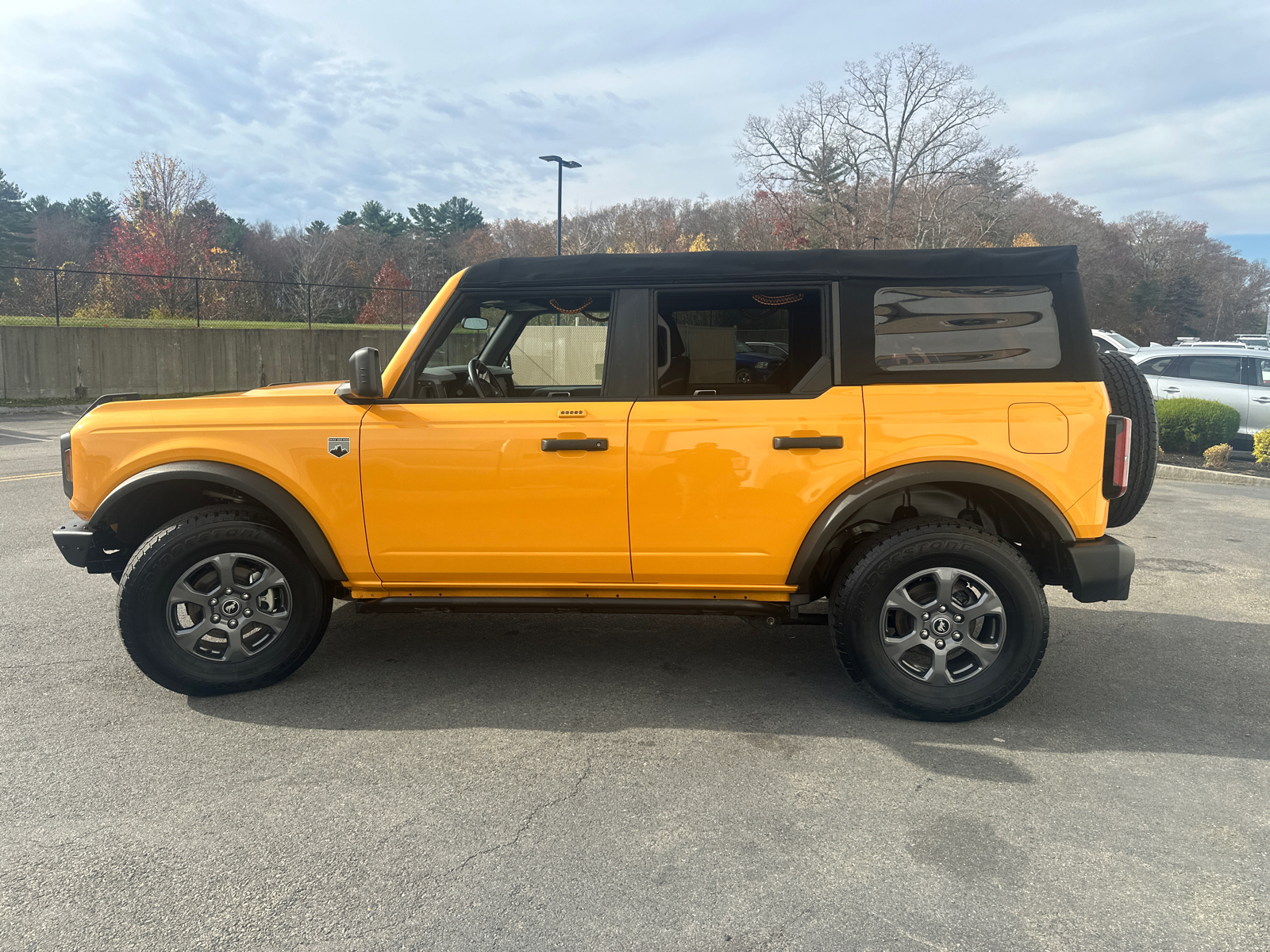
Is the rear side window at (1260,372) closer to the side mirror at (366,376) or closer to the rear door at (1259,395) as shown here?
the rear door at (1259,395)

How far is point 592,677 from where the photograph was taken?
413cm

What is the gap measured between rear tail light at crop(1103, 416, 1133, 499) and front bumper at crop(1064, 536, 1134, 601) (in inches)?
10.3

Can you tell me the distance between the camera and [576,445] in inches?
143

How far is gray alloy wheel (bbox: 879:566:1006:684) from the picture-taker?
3568 mm

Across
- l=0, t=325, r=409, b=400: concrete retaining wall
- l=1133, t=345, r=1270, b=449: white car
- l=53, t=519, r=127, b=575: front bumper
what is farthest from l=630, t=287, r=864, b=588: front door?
l=0, t=325, r=409, b=400: concrete retaining wall

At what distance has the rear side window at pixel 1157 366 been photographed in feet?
48.6

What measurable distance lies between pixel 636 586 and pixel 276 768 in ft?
5.14

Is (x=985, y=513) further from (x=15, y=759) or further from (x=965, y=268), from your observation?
(x=15, y=759)

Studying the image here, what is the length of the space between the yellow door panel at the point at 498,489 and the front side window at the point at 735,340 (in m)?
0.35

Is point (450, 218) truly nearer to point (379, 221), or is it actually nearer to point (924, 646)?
point (379, 221)

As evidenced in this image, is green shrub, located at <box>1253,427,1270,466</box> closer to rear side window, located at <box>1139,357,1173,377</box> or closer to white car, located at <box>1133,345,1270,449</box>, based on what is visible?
white car, located at <box>1133,345,1270,449</box>

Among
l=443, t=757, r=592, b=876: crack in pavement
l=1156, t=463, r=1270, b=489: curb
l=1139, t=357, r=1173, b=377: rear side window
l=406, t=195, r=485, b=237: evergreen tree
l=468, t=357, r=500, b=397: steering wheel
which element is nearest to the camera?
l=443, t=757, r=592, b=876: crack in pavement

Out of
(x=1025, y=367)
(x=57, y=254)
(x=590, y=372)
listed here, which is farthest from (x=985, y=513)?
(x=57, y=254)

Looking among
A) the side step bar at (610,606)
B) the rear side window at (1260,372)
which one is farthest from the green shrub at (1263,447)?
the side step bar at (610,606)
